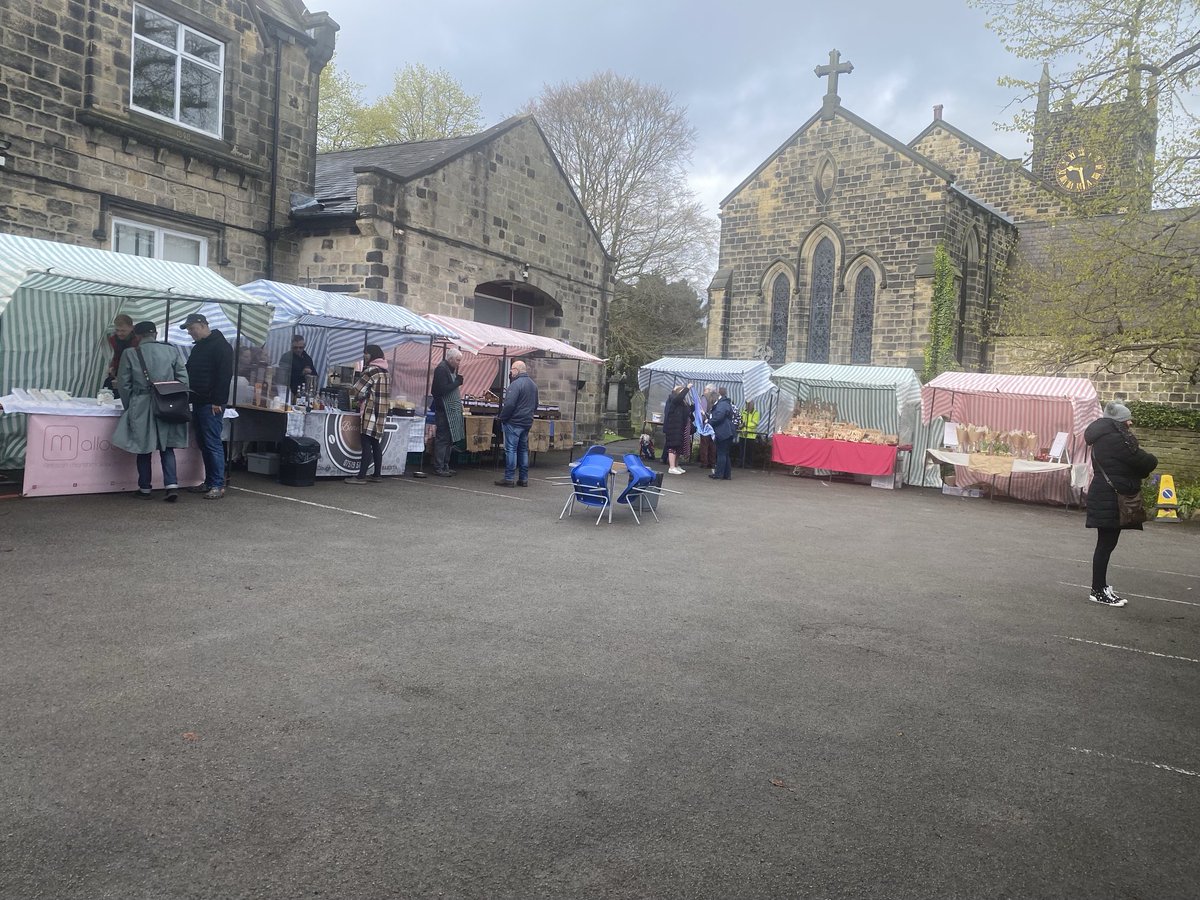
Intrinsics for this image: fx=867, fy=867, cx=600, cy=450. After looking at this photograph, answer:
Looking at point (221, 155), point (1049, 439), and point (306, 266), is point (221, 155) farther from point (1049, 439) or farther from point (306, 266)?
point (1049, 439)

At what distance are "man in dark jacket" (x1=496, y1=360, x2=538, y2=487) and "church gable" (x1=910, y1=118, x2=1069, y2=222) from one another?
86.9 feet

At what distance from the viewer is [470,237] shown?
16906 mm

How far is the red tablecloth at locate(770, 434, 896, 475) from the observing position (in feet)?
57.3

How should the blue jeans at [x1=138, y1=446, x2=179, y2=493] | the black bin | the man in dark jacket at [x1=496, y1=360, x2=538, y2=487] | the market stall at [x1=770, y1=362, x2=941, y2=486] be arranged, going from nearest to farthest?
1. the blue jeans at [x1=138, y1=446, x2=179, y2=493]
2. the black bin
3. the man in dark jacket at [x1=496, y1=360, x2=538, y2=487]
4. the market stall at [x1=770, y1=362, x2=941, y2=486]

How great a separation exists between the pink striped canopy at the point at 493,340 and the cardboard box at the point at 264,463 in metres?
3.61

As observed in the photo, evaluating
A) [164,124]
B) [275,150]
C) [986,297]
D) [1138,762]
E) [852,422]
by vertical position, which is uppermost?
[986,297]

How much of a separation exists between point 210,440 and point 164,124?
6.09 m

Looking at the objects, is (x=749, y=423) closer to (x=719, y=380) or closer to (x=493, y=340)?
(x=719, y=380)

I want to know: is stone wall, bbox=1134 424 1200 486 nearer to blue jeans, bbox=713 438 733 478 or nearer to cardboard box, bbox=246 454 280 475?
blue jeans, bbox=713 438 733 478

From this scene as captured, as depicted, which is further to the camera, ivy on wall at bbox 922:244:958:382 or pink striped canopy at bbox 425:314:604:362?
ivy on wall at bbox 922:244:958:382

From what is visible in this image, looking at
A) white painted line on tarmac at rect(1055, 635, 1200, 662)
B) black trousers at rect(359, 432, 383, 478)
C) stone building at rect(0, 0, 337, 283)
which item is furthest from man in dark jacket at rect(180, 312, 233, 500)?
white painted line on tarmac at rect(1055, 635, 1200, 662)

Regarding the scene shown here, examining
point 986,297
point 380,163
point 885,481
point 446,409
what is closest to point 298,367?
point 446,409

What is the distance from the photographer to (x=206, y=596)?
581cm

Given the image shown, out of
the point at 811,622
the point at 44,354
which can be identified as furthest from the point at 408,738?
the point at 44,354
